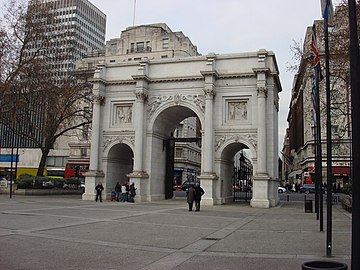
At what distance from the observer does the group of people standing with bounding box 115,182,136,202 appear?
33875 mm

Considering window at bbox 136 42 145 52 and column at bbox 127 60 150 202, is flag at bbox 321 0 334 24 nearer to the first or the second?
column at bbox 127 60 150 202

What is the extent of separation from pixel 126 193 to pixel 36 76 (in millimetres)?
14842

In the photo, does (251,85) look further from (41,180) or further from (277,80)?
(41,180)

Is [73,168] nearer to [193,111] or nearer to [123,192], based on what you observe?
[123,192]

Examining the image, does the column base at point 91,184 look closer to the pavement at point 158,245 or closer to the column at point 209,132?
the column at point 209,132

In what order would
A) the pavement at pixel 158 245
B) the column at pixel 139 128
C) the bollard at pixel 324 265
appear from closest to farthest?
1. the bollard at pixel 324 265
2. the pavement at pixel 158 245
3. the column at pixel 139 128

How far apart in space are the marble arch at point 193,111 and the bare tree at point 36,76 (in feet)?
16.3

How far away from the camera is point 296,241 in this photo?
42.4 feet

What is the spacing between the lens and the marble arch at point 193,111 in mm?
33188

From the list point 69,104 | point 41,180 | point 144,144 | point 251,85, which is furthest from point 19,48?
point 251,85

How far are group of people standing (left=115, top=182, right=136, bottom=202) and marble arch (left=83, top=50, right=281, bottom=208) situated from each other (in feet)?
3.57

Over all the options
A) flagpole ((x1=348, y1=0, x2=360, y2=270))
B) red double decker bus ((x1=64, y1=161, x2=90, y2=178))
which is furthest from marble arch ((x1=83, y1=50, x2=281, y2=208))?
red double decker bus ((x1=64, y1=161, x2=90, y2=178))

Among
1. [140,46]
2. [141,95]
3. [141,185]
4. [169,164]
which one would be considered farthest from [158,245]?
[140,46]

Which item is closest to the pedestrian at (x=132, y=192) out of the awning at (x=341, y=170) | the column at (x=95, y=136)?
the column at (x=95, y=136)
